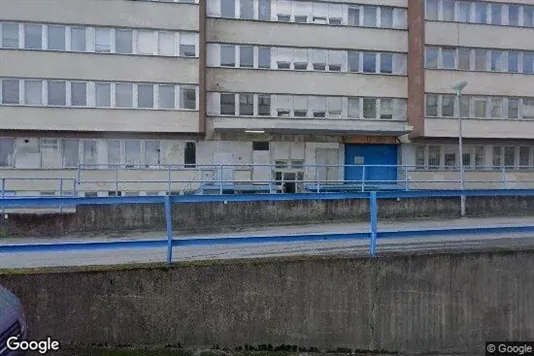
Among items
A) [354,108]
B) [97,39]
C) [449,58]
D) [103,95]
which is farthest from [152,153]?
[449,58]

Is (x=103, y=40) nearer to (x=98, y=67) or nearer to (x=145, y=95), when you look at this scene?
(x=98, y=67)

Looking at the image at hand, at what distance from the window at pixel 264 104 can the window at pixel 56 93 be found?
32.8 feet

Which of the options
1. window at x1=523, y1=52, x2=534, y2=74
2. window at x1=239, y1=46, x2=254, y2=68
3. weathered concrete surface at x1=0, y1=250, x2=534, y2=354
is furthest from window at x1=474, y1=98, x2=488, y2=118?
weathered concrete surface at x1=0, y1=250, x2=534, y2=354

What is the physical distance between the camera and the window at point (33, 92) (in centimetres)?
1920

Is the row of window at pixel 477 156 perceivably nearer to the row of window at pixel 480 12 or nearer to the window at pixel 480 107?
the window at pixel 480 107

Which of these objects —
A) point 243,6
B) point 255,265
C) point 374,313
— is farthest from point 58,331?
point 243,6

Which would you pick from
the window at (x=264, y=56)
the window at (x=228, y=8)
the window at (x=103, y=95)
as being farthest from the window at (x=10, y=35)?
the window at (x=264, y=56)

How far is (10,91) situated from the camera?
1912 cm

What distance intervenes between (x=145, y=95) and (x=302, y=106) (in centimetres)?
856

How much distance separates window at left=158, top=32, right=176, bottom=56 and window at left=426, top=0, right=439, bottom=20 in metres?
14.7

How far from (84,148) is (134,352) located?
1763cm

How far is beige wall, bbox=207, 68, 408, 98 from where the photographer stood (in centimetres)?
2144

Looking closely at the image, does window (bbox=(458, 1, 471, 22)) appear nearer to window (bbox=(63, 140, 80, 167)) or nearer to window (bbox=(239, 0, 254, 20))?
window (bbox=(239, 0, 254, 20))

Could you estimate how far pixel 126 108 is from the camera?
2005cm
